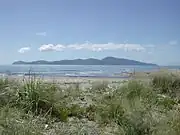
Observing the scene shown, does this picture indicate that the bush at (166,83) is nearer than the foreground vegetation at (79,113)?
No

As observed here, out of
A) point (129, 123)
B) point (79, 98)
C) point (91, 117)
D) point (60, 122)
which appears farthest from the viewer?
point (79, 98)

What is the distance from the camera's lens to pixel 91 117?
991cm

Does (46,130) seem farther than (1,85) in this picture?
No

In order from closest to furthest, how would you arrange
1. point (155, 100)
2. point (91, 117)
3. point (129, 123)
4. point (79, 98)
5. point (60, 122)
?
1. point (129, 123)
2. point (60, 122)
3. point (91, 117)
4. point (155, 100)
5. point (79, 98)

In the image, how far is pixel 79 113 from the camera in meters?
10.3

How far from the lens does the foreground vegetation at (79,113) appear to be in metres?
7.27

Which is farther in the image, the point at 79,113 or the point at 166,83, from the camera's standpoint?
the point at 166,83

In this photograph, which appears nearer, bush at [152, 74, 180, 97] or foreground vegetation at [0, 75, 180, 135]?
foreground vegetation at [0, 75, 180, 135]

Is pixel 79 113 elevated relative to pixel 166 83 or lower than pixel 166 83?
lower

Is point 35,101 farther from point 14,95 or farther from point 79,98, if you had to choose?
point 79,98

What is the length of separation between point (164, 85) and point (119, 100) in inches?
250

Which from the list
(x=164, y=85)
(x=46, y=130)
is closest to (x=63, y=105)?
(x=46, y=130)

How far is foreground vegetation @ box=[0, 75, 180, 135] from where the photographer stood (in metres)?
7.27

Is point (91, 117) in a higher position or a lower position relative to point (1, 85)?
lower
